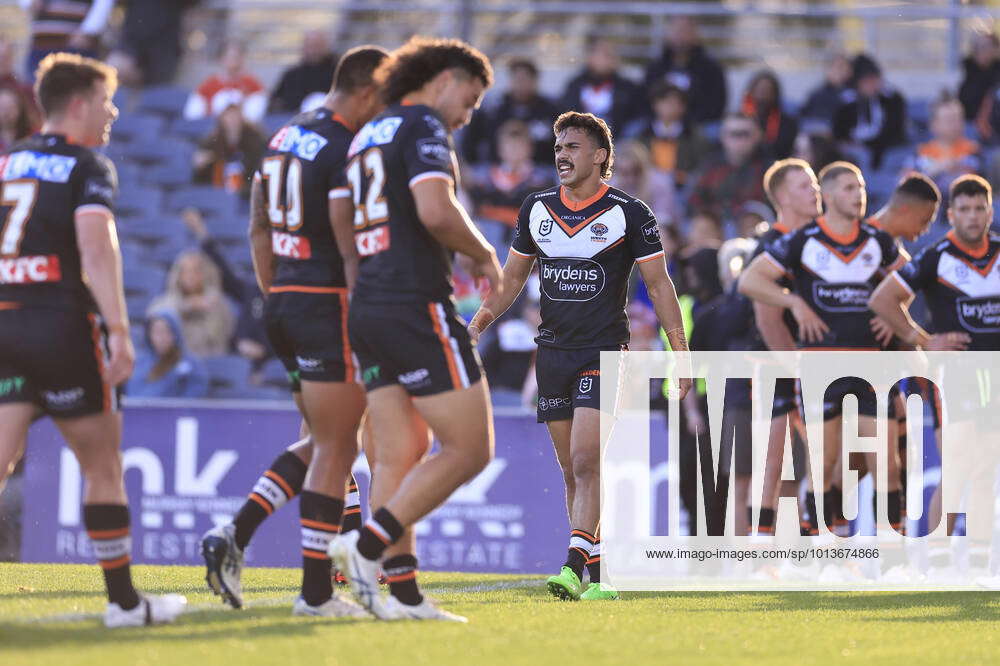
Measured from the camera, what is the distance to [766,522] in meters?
10.1

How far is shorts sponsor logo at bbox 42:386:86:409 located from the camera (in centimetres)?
580

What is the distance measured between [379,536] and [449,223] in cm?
127

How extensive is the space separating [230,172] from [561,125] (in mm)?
9594

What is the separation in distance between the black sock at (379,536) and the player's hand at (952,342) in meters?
4.57

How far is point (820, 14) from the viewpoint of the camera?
19.0 metres

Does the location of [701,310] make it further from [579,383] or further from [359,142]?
[359,142]

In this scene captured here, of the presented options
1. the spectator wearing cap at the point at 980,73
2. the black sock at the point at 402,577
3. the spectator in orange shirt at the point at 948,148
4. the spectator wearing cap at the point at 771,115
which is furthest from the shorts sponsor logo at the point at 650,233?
the spectator wearing cap at the point at 980,73

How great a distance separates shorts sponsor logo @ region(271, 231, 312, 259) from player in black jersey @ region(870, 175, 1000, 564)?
4263mm

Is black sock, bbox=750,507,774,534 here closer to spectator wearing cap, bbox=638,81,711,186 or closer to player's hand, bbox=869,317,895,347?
player's hand, bbox=869,317,895,347

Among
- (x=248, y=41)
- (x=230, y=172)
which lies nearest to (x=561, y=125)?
(x=230, y=172)

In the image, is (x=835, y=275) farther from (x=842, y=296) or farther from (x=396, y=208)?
(x=396, y=208)

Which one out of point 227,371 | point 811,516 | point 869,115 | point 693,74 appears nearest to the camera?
point 811,516

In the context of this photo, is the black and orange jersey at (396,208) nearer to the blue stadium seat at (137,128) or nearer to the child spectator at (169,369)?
the child spectator at (169,369)

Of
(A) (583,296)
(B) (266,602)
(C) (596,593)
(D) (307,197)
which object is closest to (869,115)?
(A) (583,296)
